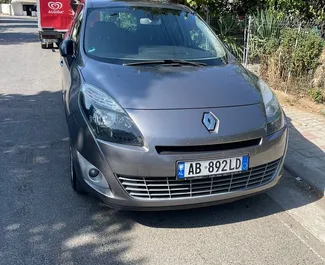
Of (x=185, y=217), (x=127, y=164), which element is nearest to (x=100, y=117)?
(x=127, y=164)

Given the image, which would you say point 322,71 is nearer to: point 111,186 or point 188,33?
point 188,33

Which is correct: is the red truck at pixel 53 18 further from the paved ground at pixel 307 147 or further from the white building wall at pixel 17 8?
the white building wall at pixel 17 8

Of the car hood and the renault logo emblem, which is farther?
the car hood

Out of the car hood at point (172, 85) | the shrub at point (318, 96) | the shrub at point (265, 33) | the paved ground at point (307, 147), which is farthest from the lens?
the shrub at point (265, 33)

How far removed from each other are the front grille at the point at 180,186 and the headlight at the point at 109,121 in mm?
288

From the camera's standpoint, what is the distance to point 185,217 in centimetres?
304

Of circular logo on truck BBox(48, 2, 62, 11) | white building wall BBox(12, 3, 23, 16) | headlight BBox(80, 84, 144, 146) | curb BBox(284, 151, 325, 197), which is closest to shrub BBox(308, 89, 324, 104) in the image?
curb BBox(284, 151, 325, 197)

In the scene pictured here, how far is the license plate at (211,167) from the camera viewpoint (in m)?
2.57

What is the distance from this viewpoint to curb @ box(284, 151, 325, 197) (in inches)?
142

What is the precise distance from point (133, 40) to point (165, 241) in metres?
→ 2.07

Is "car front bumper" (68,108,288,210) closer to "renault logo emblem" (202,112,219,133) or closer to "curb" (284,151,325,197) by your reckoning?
"renault logo emblem" (202,112,219,133)

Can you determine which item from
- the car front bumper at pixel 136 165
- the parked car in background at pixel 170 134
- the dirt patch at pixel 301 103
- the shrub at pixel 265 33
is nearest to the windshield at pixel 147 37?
the parked car in background at pixel 170 134

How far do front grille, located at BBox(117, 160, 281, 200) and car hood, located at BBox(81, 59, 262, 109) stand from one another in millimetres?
544

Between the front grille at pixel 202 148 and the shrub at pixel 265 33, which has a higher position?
the shrub at pixel 265 33
